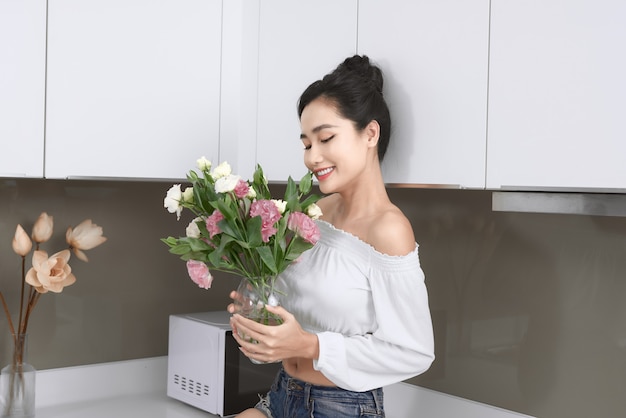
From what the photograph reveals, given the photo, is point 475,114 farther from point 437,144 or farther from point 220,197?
point 220,197

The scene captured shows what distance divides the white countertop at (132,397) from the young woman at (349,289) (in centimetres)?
48

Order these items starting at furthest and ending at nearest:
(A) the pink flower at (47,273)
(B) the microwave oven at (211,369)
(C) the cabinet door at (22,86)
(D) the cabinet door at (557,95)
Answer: (B) the microwave oven at (211,369), (A) the pink flower at (47,273), (C) the cabinet door at (22,86), (D) the cabinet door at (557,95)

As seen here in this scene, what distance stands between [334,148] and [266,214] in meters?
0.29

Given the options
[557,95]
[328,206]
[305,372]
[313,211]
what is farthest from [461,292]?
[557,95]

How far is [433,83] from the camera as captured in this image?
5.41 feet

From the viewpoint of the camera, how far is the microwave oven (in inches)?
88.3

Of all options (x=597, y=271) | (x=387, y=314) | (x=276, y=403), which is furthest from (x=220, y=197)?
(x=597, y=271)

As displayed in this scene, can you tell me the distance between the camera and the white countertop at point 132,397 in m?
2.15

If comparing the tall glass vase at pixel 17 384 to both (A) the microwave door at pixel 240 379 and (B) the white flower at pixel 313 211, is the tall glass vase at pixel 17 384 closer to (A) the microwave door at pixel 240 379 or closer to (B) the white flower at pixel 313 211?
(A) the microwave door at pixel 240 379

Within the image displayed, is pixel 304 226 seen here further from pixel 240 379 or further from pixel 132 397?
pixel 132 397

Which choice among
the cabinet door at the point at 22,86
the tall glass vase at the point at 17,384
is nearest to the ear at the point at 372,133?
the cabinet door at the point at 22,86

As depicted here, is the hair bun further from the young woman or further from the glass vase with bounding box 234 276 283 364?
the glass vase with bounding box 234 276 283 364

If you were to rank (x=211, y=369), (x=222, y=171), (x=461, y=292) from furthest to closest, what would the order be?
(x=211, y=369) → (x=461, y=292) → (x=222, y=171)

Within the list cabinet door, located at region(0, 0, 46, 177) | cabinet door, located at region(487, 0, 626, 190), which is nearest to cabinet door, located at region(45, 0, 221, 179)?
cabinet door, located at region(0, 0, 46, 177)
